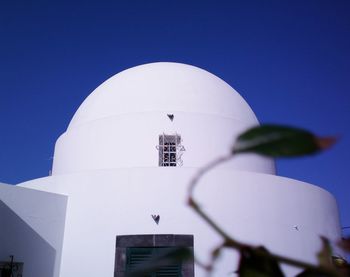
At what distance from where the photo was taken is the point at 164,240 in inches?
294

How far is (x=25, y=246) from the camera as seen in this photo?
7680mm

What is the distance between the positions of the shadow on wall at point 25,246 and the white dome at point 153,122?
97.0 inches

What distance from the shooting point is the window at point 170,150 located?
31.4 ft

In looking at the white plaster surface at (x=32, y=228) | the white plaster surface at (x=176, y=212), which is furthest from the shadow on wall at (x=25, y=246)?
the white plaster surface at (x=176, y=212)

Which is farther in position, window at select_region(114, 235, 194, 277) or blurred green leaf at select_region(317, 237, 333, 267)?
window at select_region(114, 235, 194, 277)

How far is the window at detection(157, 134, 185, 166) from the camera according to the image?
377 inches

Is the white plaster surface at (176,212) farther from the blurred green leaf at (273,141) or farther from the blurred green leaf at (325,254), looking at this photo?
Answer: the blurred green leaf at (273,141)

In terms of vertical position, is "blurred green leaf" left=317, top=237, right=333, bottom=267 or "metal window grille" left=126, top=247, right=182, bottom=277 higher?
"metal window grille" left=126, top=247, right=182, bottom=277

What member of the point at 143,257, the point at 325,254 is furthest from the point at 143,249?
the point at 325,254

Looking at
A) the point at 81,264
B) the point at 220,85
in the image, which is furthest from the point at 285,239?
the point at 220,85

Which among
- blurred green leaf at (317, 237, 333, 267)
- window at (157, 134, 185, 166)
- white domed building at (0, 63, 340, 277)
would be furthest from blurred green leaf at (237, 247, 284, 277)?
window at (157, 134, 185, 166)

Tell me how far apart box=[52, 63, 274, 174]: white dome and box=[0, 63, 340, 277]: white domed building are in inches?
1.4

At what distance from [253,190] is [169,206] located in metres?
1.95

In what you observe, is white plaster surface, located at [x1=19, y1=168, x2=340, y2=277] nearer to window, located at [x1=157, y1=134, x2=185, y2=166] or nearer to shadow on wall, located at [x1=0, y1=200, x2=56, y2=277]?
shadow on wall, located at [x1=0, y1=200, x2=56, y2=277]
